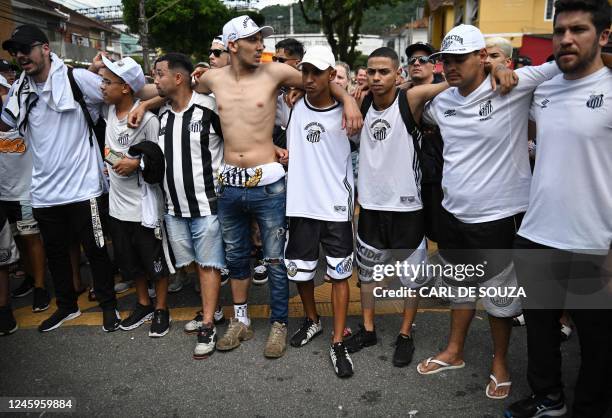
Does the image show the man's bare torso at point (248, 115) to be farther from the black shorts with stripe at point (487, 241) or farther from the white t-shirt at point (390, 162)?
A: the black shorts with stripe at point (487, 241)

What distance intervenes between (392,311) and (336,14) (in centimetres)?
2027

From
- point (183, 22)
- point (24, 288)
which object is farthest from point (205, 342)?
point (183, 22)

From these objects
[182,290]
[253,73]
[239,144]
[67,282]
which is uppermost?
[253,73]

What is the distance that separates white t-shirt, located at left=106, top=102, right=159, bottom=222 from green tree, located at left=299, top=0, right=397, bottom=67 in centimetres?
1934

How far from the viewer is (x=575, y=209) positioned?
7.50 feet

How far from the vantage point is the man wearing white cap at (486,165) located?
265 centimetres

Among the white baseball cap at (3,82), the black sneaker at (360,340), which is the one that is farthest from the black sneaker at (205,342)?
the white baseball cap at (3,82)

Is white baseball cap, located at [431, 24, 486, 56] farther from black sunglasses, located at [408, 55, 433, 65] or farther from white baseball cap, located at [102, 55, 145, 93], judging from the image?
white baseball cap, located at [102, 55, 145, 93]

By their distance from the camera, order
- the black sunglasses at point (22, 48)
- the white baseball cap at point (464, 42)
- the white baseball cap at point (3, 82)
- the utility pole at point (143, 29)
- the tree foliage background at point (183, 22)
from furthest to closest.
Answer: the tree foliage background at point (183, 22)
the utility pole at point (143, 29)
the white baseball cap at point (3, 82)
the black sunglasses at point (22, 48)
the white baseball cap at point (464, 42)

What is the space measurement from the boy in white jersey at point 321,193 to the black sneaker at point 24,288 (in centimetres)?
305

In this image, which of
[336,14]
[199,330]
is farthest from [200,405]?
[336,14]

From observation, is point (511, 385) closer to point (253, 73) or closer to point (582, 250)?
point (582, 250)

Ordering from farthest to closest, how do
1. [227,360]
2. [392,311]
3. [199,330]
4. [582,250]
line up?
[392,311], [199,330], [227,360], [582,250]

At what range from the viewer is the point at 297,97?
3.31 metres
